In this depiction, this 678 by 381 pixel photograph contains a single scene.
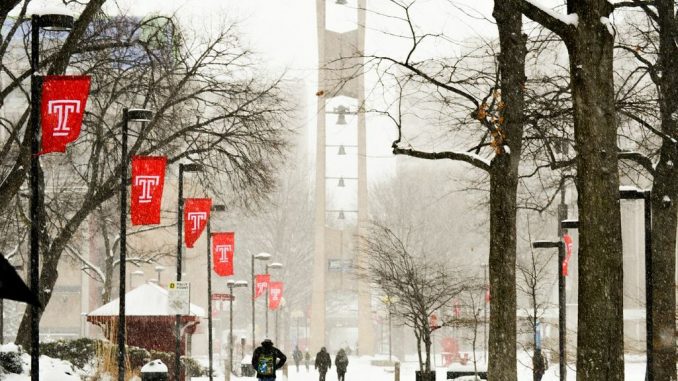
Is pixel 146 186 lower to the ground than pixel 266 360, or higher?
higher

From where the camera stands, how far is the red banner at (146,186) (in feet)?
77.3

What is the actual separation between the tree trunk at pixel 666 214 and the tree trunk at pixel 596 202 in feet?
31.2

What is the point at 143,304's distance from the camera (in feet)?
125

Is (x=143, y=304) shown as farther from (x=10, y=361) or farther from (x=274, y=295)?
(x=10, y=361)

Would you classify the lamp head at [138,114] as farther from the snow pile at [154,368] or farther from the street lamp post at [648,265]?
the street lamp post at [648,265]

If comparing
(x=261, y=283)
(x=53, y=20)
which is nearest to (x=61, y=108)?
(x=53, y=20)

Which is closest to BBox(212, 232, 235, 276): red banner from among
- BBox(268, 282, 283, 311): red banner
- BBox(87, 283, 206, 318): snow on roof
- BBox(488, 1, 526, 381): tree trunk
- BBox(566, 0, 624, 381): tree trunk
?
BBox(87, 283, 206, 318): snow on roof

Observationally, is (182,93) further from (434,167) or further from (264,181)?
(434,167)

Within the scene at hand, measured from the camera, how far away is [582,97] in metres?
11.9

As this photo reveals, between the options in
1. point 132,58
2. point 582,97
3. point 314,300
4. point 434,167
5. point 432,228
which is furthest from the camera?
point 434,167

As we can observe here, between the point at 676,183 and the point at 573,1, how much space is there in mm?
10298

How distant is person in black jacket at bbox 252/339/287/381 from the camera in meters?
22.5

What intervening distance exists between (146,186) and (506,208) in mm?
8687

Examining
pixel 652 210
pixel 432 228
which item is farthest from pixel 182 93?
pixel 432 228
